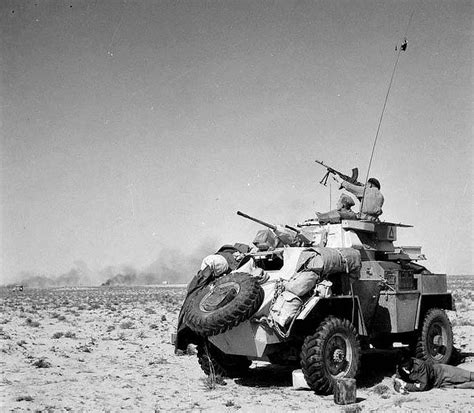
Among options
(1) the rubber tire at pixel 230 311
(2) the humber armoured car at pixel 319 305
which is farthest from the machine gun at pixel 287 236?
(1) the rubber tire at pixel 230 311

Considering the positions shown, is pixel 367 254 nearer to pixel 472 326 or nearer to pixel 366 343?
pixel 366 343

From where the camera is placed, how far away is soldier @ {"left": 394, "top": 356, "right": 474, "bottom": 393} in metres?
8.69

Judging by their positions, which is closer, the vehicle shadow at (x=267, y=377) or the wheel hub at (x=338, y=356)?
the wheel hub at (x=338, y=356)

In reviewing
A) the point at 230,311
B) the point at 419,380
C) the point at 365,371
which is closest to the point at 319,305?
the point at 230,311

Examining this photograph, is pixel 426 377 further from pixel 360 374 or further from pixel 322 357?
pixel 360 374

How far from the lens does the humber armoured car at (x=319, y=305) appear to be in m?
8.20

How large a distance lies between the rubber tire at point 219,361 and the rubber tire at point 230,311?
4.21 feet

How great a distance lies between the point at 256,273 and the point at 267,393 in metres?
1.71

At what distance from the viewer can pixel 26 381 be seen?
32.2 feet

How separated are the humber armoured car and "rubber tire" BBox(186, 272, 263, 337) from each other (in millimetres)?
13

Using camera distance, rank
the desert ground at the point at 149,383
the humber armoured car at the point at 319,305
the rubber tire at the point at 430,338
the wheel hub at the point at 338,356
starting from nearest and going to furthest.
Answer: the desert ground at the point at 149,383 < the humber armoured car at the point at 319,305 < the wheel hub at the point at 338,356 < the rubber tire at the point at 430,338

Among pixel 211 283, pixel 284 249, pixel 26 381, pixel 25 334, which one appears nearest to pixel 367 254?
pixel 284 249

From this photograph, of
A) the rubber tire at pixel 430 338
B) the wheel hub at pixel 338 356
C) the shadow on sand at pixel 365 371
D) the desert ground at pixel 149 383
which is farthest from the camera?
the rubber tire at pixel 430 338

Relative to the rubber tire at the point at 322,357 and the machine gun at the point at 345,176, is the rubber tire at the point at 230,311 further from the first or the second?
the machine gun at the point at 345,176
